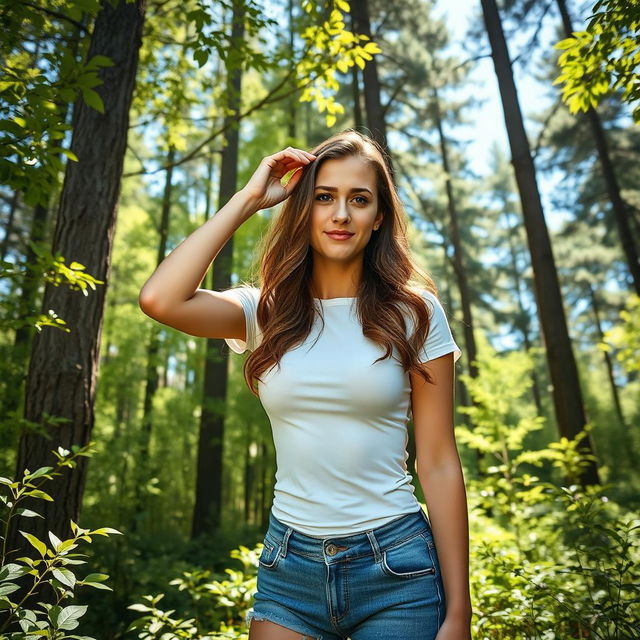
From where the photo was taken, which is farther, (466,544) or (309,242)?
(309,242)

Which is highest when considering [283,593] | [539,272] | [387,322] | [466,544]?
[539,272]

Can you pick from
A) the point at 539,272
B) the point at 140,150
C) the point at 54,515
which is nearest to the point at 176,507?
the point at 140,150

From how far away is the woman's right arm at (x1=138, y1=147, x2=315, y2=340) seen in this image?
73.5 inches

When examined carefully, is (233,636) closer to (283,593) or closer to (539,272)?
(283,593)

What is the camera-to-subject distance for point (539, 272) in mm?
7844

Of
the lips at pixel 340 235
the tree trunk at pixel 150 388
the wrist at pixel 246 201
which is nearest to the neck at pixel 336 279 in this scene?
the lips at pixel 340 235

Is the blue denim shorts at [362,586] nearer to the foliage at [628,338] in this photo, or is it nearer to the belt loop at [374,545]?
the belt loop at [374,545]

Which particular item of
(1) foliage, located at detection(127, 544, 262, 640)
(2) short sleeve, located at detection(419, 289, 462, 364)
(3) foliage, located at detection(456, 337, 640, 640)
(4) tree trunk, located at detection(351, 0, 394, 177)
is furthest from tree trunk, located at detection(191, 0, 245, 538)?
(2) short sleeve, located at detection(419, 289, 462, 364)

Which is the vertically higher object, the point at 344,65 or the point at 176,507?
the point at 344,65

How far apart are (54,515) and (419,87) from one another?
13840 millimetres

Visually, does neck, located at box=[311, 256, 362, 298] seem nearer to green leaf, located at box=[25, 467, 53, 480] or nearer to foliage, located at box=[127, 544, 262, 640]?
green leaf, located at box=[25, 467, 53, 480]

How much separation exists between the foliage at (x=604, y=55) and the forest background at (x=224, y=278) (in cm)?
2

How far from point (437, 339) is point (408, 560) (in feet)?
2.33

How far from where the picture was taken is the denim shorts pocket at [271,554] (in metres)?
1.75
